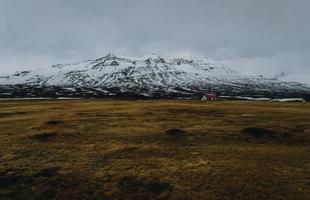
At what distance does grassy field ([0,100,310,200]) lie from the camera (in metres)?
20.8

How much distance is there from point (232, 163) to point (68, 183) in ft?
33.3

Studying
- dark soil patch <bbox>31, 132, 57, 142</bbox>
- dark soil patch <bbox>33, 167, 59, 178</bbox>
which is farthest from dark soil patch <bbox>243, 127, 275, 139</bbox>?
dark soil patch <bbox>33, 167, 59, 178</bbox>

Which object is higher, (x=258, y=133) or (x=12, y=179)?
(x=258, y=133)

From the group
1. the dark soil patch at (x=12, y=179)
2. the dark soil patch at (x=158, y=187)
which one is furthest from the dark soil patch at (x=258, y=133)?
the dark soil patch at (x=12, y=179)

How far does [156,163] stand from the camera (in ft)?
83.6

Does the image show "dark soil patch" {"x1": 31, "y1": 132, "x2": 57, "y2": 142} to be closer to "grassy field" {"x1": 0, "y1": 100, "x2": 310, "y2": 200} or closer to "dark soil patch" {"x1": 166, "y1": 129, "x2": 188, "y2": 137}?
"grassy field" {"x1": 0, "y1": 100, "x2": 310, "y2": 200}

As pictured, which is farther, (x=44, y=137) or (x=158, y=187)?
(x=44, y=137)

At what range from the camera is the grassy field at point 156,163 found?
820 inches

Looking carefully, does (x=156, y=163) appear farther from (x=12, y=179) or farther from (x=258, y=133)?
(x=258, y=133)

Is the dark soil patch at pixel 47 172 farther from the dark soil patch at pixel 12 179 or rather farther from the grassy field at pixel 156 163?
the dark soil patch at pixel 12 179

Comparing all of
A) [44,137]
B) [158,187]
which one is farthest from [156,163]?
[44,137]

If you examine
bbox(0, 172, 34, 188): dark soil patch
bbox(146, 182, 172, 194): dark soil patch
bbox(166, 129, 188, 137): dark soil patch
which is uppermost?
bbox(166, 129, 188, 137): dark soil patch

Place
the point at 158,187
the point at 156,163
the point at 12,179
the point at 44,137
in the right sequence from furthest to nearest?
the point at 44,137 < the point at 156,163 < the point at 12,179 < the point at 158,187

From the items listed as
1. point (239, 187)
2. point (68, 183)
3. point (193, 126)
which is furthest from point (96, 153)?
point (193, 126)
